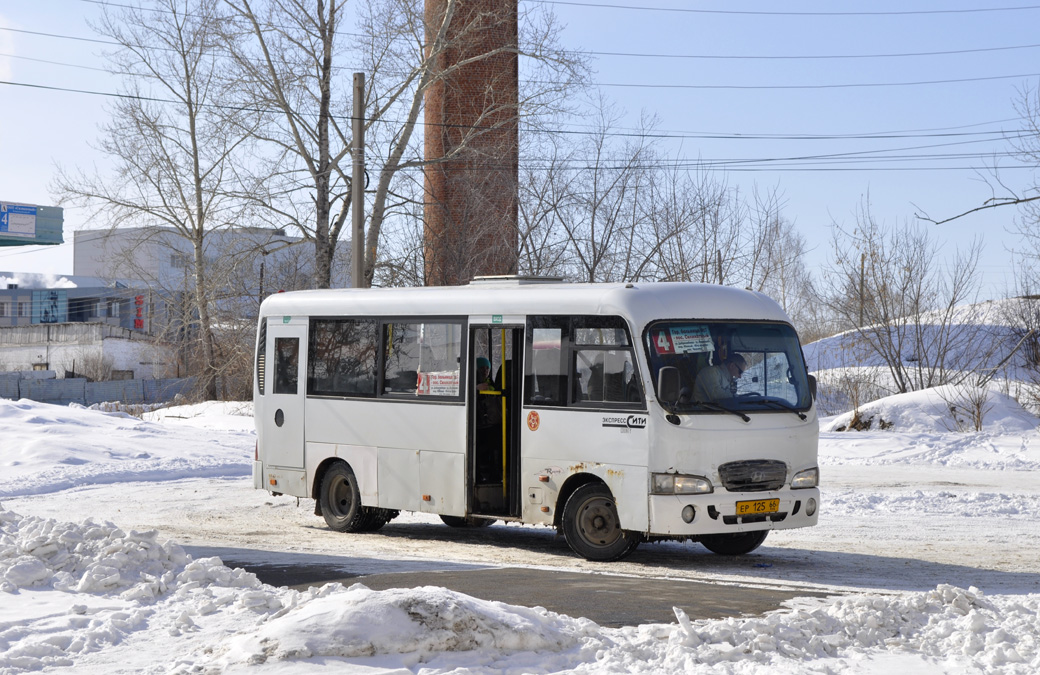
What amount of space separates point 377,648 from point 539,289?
6.13 meters

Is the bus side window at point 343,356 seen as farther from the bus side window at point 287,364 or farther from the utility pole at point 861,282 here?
the utility pole at point 861,282

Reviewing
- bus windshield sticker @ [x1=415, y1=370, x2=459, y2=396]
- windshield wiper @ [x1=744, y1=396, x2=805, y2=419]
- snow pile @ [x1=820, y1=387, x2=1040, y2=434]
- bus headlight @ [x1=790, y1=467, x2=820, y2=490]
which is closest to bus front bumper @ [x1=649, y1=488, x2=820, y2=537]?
bus headlight @ [x1=790, y1=467, x2=820, y2=490]

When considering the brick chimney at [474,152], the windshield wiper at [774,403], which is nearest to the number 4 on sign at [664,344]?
the windshield wiper at [774,403]

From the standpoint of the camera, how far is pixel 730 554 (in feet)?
40.5

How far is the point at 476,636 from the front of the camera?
721 centimetres

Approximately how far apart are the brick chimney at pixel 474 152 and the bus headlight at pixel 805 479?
22.2m

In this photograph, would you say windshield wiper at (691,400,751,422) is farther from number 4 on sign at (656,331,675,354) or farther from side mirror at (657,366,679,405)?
number 4 on sign at (656,331,675,354)

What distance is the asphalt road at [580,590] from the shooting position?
849 centimetres

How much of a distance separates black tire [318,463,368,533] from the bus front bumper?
4.30 metres

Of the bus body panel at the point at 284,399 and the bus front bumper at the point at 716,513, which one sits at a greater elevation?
the bus body panel at the point at 284,399

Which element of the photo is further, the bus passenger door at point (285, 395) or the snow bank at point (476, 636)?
the bus passenger door at point (285, 395)

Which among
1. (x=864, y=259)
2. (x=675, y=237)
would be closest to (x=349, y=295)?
(x=675, y=237)

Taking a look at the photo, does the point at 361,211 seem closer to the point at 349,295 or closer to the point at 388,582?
the point at 349,295

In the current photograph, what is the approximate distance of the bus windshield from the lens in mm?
11477
